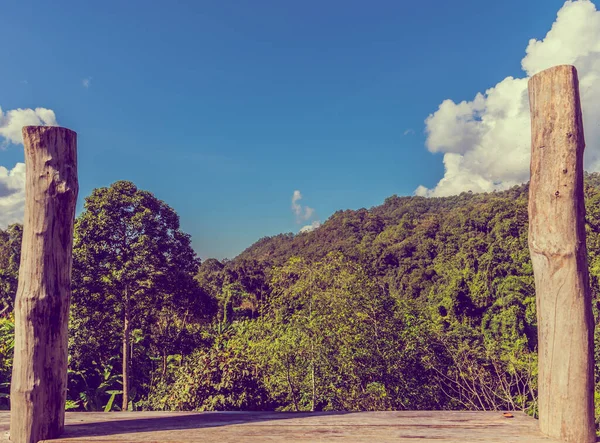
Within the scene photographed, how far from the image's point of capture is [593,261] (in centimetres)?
1809

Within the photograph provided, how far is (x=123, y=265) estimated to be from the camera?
9.49 m

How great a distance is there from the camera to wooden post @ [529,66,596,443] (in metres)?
2.14

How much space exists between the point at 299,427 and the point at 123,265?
7933 millimetres

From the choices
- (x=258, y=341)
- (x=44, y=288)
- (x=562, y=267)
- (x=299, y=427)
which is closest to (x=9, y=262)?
(x=258, y=341)

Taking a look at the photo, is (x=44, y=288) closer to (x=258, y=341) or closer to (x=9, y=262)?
(x=258, y=341)

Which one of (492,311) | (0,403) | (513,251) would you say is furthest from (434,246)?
(0,403)

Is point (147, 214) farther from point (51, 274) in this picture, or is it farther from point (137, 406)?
point (51, 274)

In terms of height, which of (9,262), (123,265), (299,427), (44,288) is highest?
(9,262)

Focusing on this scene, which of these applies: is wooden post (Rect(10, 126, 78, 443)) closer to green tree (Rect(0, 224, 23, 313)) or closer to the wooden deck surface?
the wooden deck surface

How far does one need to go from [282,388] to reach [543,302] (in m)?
6.84

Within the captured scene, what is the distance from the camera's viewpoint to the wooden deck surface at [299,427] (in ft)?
7.47

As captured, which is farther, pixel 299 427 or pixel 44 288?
pixel 299 427

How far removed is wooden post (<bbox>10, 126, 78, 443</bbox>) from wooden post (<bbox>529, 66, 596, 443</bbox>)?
7.96 feet

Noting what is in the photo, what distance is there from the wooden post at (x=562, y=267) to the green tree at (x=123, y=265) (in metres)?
8.46
